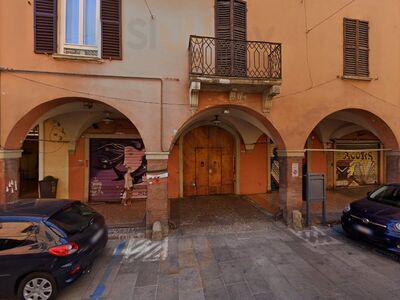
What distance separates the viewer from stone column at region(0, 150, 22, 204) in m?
6.18

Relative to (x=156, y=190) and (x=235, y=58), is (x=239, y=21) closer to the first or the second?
(x=235, y=58)

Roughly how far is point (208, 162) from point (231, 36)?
20.4ft

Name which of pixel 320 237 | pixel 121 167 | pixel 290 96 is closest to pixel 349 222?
pixel 320 237

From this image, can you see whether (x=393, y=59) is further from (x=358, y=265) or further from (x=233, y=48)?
(x=358, y=265)

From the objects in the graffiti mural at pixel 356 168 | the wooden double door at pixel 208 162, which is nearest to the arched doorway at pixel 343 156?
the graffiti mural at pixel 356 168

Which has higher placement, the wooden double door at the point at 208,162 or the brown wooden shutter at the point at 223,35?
the brown wooden shutter at the point at 223,35

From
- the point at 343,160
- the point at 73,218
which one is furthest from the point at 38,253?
the point at 343,160

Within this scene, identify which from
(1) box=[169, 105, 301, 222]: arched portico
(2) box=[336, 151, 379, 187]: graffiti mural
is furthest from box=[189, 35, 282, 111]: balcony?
(2) box=[336, 151, 379, 187]: graffiti mural

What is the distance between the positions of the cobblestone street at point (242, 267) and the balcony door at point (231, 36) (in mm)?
4710

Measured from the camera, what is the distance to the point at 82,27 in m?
6.75

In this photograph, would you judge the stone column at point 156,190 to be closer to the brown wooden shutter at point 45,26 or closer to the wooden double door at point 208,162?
the brown wooden shutter at point 45,26

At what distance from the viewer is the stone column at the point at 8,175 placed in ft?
20.3

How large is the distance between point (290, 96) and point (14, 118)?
7.74 metres

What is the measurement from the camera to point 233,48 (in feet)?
23.3
